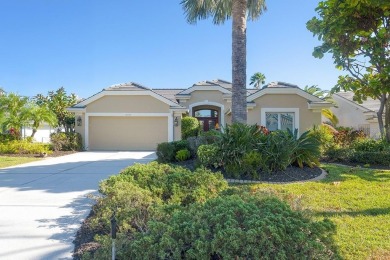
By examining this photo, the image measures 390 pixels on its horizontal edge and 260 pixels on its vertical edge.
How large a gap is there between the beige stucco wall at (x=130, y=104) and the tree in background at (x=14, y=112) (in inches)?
176

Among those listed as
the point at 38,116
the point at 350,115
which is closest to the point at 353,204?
the point at 38,116

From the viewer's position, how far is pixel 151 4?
1349 centimetres

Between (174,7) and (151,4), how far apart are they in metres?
1.32

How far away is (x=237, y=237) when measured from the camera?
8.64 ft

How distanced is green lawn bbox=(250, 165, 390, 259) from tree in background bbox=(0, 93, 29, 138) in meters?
17.7

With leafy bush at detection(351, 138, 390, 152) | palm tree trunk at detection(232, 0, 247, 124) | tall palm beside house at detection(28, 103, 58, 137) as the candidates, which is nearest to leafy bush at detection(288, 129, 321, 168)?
palm tree trunk at detection(232, 0, 247, 124)

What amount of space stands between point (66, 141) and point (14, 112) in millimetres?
3920

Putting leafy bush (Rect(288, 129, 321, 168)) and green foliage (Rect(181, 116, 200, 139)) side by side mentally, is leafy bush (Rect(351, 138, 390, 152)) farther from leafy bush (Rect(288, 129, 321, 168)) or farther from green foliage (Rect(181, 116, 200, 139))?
green foliage (Rect(181, 116, 200, 139))

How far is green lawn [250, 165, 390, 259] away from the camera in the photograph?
3846 millimetres

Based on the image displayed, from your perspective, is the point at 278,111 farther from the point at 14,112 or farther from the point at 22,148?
the point at 14,112

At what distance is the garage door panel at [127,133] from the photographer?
20453mm

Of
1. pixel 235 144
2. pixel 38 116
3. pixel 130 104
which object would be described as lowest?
pixel 235 144

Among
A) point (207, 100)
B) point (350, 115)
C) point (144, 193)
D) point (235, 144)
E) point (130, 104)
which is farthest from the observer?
point (350, 115)

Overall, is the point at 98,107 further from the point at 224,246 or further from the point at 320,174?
the point at 224,246
